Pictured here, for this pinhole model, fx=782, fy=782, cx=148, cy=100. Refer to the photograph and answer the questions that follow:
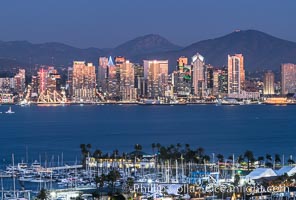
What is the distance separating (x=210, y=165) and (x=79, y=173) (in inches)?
182

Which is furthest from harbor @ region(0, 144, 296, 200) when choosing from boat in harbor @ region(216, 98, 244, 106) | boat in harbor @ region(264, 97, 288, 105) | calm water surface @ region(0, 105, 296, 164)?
boat in harbor @ region(264, 97, 288, 105)

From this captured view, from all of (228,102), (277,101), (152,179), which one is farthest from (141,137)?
(277,101)

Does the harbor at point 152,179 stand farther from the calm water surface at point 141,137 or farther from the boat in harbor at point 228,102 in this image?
the boat in harbor at point 228,102

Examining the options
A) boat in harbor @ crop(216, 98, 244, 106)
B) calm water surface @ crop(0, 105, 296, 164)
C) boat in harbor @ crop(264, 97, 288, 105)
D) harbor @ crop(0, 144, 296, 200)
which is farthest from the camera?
boat in harbor @ crop(264, 97, 288, 105)

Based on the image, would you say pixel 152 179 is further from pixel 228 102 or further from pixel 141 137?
pixel 228 102

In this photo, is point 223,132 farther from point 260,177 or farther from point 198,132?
point 260,177

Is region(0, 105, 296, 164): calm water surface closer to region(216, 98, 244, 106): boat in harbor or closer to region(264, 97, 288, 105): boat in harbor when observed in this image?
region(216, 98, 244, 106): boat in harbor

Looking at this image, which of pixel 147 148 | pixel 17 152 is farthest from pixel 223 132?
pixel 17 152

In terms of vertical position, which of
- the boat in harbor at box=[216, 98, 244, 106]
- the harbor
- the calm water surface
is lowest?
the harbor

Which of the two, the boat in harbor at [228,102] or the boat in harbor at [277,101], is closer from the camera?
the boat in harbor at [228,102]

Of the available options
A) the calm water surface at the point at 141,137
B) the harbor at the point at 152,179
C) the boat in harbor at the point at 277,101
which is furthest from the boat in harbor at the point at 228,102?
the harbor at the point at 152,179

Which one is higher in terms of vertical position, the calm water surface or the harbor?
the calm water surface

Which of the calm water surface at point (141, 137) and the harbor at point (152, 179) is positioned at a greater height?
the calm water surface at point (141, 137)

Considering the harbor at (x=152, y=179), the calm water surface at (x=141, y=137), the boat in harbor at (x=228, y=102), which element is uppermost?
the boat in harbor at (x=228, y=102)
